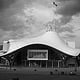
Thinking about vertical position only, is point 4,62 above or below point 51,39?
below

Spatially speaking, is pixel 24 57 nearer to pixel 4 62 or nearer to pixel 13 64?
pixel 13 64

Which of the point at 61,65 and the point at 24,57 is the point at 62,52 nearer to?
the point at 61,65

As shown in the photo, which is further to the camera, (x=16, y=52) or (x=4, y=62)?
(x=4, y=62)

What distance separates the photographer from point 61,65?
255ft

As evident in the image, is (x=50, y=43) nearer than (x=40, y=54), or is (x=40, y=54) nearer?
(x=40, y=54)

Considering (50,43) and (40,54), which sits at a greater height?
(50,43)

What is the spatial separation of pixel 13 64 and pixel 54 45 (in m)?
22.6

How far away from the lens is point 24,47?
247ft

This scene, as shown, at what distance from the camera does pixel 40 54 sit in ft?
248

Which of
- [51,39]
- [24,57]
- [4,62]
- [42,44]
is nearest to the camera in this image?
[42,44]

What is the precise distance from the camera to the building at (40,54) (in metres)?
74.9

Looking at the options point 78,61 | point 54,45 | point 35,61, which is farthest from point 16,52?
point 78,61

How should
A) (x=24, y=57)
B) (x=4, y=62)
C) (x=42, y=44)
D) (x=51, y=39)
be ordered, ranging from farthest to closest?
(x=4, y=62) → (x=51, y=39) → (x=24, y=57) → (x=42, y=44)

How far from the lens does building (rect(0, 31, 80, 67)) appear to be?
246 ft
